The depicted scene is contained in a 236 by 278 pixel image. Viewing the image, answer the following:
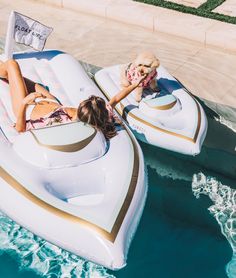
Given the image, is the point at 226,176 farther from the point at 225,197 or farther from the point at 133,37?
the point at 133,37

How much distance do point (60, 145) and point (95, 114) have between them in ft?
1.63

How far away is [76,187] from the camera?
17.6 ft

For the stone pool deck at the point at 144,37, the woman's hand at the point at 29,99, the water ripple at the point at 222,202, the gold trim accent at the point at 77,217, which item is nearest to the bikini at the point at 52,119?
the woman's hand at the point at 29,99

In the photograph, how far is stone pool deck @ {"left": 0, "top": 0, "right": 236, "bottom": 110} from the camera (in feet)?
25.7

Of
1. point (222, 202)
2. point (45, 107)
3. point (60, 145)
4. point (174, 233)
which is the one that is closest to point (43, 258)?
point (60, 145)

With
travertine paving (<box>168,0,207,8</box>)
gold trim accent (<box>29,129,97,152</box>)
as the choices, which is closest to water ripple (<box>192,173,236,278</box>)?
gold trim accent (<box>29,129,97,152</box>)

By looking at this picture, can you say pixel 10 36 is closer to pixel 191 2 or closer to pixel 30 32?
pixel 30 32

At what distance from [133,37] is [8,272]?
4.27 meters

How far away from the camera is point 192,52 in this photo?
8.37m

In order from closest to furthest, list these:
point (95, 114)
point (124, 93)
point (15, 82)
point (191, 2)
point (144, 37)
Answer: point (95, 114)
point (15, 82)
point (124, 93)
point (144, 37)
point (191, 2)

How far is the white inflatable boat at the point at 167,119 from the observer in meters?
6.29

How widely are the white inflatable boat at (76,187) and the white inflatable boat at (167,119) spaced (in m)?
0.52

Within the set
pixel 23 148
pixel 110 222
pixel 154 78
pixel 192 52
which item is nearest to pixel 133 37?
pixel 192 52

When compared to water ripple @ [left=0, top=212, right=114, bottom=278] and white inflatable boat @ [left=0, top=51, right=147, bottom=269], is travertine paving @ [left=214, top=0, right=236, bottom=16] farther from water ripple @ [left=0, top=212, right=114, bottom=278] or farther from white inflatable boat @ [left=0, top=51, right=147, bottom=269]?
water ripple @ [left=0, top=212, right=114, bottom=278]
